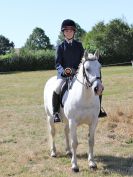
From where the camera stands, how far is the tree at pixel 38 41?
126 metres

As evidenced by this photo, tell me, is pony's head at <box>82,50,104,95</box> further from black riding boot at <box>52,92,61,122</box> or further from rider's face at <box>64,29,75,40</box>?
black riding boot at <box>52,92,61,122</box>

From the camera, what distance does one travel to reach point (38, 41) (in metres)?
128

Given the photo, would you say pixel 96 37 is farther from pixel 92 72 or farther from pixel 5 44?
pixel 92 72

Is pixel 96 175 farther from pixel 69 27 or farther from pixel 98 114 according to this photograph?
pixel 69 27

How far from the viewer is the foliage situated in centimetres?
6184

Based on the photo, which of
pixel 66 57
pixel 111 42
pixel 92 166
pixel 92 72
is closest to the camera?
pixel 92 72

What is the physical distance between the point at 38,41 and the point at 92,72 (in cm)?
12184

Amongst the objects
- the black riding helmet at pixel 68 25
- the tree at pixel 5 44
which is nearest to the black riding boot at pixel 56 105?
the black riding helmet at pixel 68 25

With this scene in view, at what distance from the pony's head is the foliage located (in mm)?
→ 52603

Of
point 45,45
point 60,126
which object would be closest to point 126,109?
point 60,126

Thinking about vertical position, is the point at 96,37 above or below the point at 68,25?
above

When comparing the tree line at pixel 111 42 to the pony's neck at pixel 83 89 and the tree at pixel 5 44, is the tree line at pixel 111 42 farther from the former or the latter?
the tree at pixel 5 44

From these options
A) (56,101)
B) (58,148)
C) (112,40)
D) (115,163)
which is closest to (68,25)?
(56,101)

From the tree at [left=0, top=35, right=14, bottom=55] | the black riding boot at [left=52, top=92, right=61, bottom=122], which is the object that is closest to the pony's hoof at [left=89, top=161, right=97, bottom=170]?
the black riding boot at [left=52, top=92, right=61, bottom=122]
